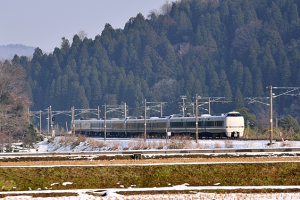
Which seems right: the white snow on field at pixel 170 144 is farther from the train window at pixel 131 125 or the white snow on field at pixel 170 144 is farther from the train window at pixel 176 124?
the train window at pixel 176 124

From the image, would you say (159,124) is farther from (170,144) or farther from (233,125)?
(170,144)

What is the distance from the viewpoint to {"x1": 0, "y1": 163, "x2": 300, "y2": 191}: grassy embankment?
96.0 ft

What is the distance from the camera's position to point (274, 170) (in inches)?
1211

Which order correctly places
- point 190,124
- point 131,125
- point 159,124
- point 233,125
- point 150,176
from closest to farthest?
point 150,176
point 233,125
point 190,124
point 159,124
point 131,125

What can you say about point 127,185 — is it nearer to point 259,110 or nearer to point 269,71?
point 259,110

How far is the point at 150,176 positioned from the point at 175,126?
49.0m

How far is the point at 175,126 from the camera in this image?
260 feet

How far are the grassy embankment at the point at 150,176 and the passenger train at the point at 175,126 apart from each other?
38.7m

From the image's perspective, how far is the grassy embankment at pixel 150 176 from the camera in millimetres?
29250

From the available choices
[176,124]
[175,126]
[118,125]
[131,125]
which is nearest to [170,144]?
[176,124]

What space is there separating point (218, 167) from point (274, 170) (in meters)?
2.93

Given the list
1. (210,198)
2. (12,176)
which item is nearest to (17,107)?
(12,176)

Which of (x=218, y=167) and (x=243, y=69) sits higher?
(x=243, y=69)

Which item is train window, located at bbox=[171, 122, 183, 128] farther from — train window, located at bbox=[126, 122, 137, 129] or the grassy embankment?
the grassy embankment
